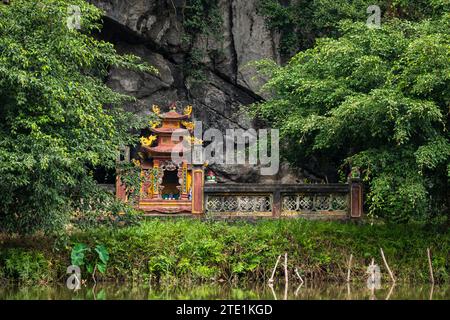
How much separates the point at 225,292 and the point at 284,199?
204 inches

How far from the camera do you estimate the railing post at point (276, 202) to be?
64.3 feet

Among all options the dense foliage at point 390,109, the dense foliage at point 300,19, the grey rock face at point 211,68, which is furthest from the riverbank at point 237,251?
the dense foliage at point 300,19

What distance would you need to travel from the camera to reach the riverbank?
16672 millimetres

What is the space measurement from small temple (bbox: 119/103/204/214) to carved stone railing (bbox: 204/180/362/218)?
2.93ft

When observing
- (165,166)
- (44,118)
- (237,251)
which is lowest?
(237,251)

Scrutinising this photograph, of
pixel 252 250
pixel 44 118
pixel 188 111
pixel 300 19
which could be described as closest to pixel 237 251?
pixel 252 250

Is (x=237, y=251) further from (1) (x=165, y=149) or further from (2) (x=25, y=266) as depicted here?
(1) (x=165, y=149)

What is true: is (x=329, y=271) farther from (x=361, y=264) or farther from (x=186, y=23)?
(x=186, y=23)

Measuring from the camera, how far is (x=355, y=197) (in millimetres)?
19688

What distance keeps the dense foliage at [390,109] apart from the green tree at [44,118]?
501 centimetres

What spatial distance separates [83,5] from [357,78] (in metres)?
6.45

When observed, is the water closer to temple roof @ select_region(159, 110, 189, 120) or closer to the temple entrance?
the temple entrance

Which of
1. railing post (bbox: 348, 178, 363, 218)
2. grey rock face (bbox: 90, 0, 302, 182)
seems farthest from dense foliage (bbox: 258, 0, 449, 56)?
railing post (bbox: 348, 178, 363, 218)

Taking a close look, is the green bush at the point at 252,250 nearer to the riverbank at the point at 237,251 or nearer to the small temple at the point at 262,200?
the riverbank at the point at 237,251
